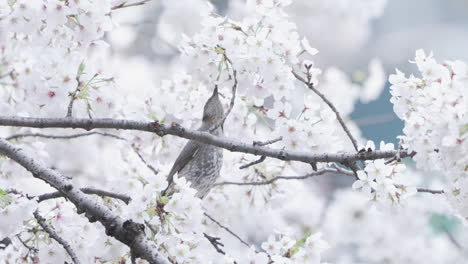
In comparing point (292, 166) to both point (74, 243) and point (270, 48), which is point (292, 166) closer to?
point (270, 48)

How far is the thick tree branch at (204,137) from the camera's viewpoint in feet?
5.96

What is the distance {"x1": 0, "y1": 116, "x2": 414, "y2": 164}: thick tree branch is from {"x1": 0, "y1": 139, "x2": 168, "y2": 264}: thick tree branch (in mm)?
127

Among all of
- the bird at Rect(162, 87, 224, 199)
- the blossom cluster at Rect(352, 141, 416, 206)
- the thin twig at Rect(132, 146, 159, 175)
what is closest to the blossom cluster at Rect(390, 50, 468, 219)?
the blossom cluster at Rect(352, 141, 416, 206)

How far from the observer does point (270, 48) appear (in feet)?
7.41

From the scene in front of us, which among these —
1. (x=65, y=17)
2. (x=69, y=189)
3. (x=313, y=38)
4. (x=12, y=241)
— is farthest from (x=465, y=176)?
(x=313, y=38)

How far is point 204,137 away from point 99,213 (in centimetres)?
39

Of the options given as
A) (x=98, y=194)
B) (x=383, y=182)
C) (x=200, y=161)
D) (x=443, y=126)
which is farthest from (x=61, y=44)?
(x=443, y=126)

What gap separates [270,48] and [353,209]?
17.7 feet

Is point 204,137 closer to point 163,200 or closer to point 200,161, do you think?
point 163,200

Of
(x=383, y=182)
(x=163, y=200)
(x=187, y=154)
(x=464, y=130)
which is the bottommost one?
(x=163, y=200)

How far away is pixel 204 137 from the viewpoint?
1.91 metres

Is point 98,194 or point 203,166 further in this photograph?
point 203,166

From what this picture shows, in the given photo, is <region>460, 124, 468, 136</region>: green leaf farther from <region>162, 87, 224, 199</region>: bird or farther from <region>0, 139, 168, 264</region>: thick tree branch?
<region>162, 87, 224, 199</region>: bird

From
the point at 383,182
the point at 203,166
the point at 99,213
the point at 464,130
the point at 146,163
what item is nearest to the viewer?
the point at 464,130
